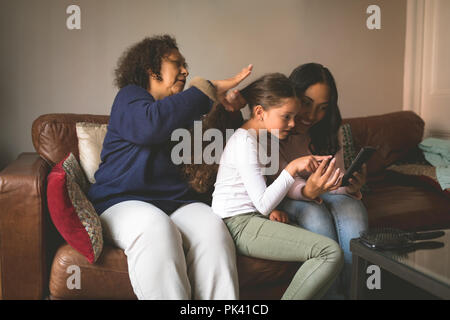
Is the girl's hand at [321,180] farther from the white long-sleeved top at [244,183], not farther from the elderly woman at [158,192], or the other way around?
the elderly woman at [158,192]

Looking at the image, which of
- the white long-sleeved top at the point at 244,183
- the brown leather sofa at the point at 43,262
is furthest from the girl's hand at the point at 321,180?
the brown leather sofa at the point at 43,262

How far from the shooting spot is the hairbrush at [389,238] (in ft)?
3.66

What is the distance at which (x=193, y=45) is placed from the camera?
235cm

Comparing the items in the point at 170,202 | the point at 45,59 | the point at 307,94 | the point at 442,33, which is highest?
the point at 442,33

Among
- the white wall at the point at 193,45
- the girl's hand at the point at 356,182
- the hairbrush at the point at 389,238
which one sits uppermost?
the white wall at the point at 193,45

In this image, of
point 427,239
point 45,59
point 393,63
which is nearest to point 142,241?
point 427,239

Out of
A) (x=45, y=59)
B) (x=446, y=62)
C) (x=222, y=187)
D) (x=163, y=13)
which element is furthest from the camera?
(x=446, y=62)

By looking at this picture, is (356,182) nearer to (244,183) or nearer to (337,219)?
(337,219)

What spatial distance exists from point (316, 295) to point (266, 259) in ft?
0.65

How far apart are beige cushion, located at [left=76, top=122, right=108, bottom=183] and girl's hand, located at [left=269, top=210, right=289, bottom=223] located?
0.75 meters

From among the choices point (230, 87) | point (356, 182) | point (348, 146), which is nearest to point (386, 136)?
point (348, 146)

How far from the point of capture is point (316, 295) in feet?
4.16

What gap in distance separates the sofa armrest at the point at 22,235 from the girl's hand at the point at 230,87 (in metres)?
0.67

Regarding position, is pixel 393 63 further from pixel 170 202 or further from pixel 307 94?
pixel 170 202
